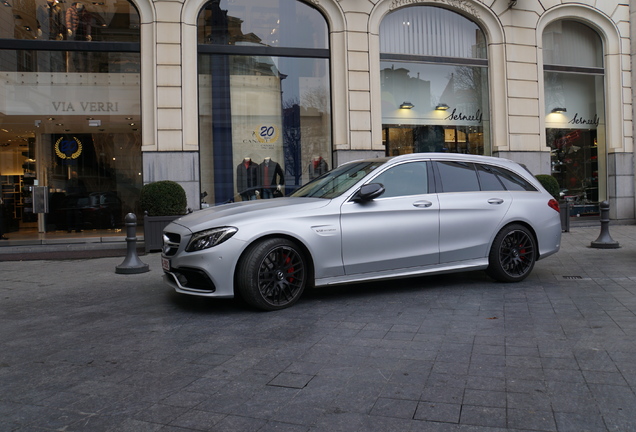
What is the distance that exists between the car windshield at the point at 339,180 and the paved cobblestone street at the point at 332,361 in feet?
3.80

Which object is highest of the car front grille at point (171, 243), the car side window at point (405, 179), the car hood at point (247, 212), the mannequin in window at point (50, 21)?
the mannequin in window at point (50, 21)

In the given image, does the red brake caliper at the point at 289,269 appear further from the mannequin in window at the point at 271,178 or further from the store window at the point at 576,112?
the store window at the point at 576,112

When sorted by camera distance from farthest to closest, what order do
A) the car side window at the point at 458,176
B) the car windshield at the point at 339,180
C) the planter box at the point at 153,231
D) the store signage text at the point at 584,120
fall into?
the store signage text at the point at 584,120, the planter box at the point at 153,231, the car side window at the point at 458,176, the car windshield at the point at 339,180

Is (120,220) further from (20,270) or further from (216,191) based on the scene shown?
(20,270)

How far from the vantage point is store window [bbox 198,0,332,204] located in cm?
1322

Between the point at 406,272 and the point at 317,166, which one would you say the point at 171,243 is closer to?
the point at 406,272

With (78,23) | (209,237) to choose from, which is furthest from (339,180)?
(78,23)

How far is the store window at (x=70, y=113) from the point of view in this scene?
1272cm

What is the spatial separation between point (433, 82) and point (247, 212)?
10.9 m

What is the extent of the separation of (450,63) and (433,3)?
1631 millimetres

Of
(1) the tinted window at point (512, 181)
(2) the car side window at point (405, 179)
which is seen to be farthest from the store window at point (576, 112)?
(2) the car side window at point (405, 179)

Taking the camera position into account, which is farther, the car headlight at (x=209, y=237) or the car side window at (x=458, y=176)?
the car side window at (x=458, y=176)

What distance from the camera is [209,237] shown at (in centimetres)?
523

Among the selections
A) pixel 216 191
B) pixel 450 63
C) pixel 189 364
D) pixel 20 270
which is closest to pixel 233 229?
pixel 189 364
